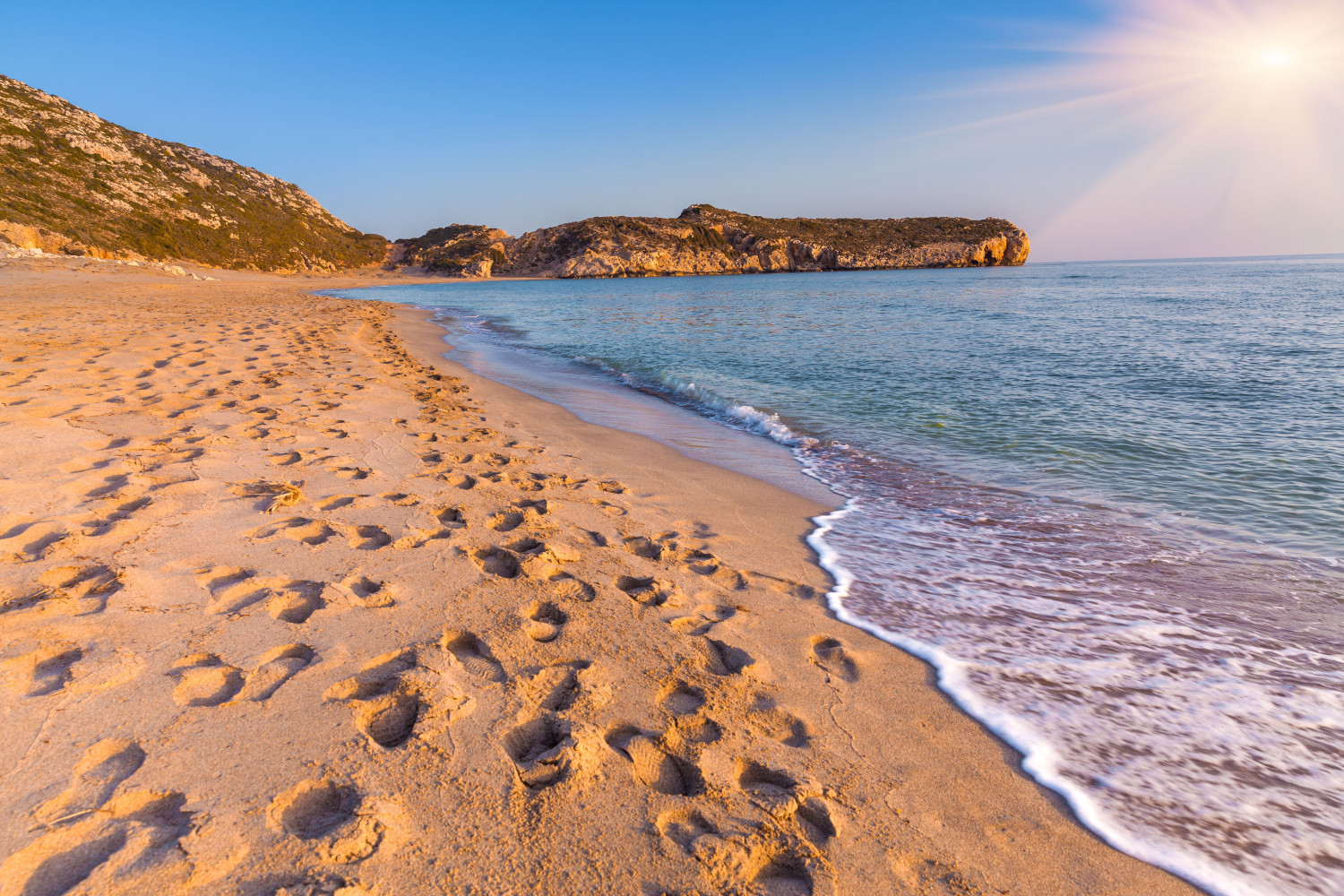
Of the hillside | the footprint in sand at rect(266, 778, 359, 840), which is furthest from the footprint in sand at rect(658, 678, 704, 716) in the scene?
the hillside

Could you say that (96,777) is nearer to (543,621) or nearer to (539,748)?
(539,748)

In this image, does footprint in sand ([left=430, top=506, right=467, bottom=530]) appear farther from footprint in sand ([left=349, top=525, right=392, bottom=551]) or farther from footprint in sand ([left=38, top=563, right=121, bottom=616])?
footprint in sand ([left=38, top=563, right=121, bottom=616])

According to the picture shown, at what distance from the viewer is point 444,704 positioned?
2256 millimetres

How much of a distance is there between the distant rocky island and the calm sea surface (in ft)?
163

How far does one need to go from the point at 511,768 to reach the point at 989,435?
25.0 feet

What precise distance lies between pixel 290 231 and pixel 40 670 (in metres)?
94.3

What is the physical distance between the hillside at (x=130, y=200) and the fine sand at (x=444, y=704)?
1946 inches

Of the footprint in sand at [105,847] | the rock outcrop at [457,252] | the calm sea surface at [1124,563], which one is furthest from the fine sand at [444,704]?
the rock outcrop at [457,252]

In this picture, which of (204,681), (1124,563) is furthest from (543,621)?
(1124,563)

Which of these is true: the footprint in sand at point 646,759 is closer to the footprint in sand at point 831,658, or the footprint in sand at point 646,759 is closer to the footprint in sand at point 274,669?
the footprint in sand at point 831,658

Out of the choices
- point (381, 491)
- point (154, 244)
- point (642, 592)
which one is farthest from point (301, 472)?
point (154, 244)

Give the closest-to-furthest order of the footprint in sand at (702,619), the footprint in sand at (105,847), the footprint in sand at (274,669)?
the footprint in sand at (105,847) → the footprint in sand at (274,669) → the footprint in sand at (702,619)

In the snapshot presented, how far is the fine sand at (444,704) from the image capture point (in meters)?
1.68

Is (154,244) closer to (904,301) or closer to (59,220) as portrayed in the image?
(59,220)
